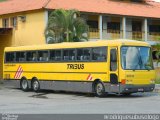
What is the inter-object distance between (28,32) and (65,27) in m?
7.27

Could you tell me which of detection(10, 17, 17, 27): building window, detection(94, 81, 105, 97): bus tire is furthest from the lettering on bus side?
detection(10, 17, 17, 27): building window

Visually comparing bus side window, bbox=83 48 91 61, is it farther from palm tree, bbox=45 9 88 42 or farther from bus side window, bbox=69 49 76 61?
palm tree, bbox=45 9 88 42

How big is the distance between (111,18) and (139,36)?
3.38 m

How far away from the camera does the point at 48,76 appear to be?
1086 inches

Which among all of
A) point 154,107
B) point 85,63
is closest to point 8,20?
point 85,63

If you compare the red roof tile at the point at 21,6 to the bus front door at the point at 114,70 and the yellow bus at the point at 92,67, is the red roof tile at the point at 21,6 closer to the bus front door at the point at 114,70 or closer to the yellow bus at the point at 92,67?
the yellow bus at the point at 92,67

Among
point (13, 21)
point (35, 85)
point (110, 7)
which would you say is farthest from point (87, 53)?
point (110, 7)

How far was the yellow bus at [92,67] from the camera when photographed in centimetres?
2331

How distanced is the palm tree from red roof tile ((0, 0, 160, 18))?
4.49 m

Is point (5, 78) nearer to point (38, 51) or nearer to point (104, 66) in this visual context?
point (38, 51)

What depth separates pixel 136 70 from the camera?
23.4 meters

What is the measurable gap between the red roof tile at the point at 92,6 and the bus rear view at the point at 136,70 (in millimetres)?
15247

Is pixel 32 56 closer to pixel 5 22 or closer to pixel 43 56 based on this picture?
pixel 43 56

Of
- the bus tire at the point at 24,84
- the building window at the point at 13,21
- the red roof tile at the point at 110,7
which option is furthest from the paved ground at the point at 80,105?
the building window at the point at 13,21
